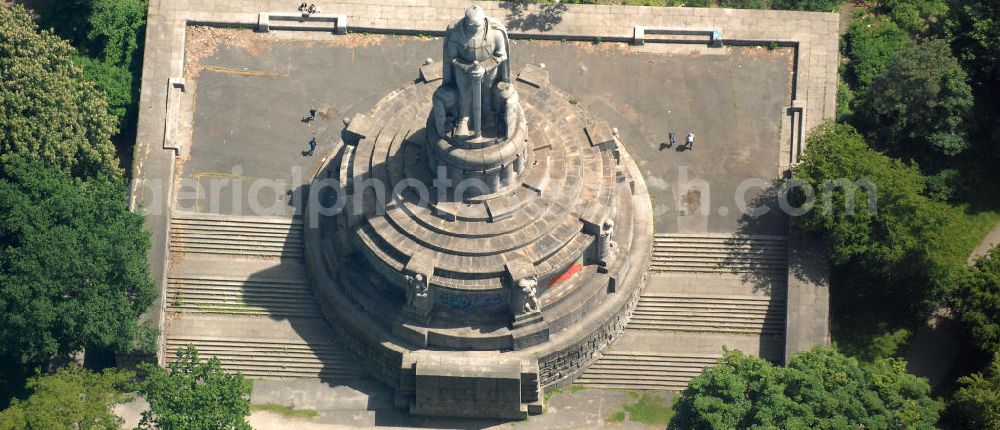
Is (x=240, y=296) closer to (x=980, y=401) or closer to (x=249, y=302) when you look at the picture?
(x=249, y=302)

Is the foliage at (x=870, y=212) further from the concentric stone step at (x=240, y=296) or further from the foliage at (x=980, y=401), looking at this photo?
the concentric stone step at (x=240, y=296)

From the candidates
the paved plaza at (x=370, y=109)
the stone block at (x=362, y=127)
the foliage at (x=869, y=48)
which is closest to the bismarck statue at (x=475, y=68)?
the stone block at (x=362, y=127)

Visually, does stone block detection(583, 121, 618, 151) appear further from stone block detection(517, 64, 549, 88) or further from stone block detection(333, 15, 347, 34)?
stone block detection(333, 15, 347, 34)

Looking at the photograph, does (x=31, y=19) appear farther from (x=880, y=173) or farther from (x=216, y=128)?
(x=880, y=173)

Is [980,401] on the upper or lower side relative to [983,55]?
lower

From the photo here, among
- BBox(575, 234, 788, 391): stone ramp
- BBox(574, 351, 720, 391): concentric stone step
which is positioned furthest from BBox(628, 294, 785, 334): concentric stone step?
BBox(574, 351, 720, 391): concentric stone step

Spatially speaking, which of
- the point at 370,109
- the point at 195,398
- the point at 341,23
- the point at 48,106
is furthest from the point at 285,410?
the point at 341,23

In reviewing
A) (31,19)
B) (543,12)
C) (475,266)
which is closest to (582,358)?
(475,266)
